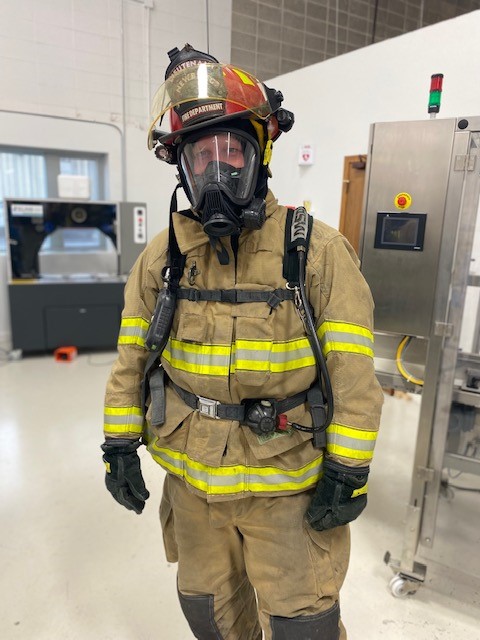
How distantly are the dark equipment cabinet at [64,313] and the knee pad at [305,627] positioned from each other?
3.92 metres

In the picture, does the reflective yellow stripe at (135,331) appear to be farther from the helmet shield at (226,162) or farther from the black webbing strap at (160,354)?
the helmet shield at (226,162)

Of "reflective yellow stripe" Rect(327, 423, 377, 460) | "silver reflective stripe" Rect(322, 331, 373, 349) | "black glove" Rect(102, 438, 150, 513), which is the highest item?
"silver reflective stripe" Rect(322, 331, 373, 349)

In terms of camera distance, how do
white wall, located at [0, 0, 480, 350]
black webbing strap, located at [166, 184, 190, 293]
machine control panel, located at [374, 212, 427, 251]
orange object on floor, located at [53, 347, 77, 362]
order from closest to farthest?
1. black webbing strap, located at [166, 184, 190, 293]
2. machine control panel, located at [374, 212, 427, 251]
3. white wall, located at [0, 0, 480, 350]
4. orange object on floor, located at [53, 347, 77, 362]

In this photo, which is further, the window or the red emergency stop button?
the window

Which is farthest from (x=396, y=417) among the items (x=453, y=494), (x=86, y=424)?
(x=86, y=424)

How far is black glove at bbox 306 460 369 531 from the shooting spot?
3.47 feet

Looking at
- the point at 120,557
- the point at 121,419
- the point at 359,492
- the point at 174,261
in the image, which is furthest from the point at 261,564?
the point at 120,557

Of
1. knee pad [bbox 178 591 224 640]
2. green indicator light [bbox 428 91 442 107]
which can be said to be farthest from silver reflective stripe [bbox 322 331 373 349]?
green indicator light [bbox 428 91 442 107]

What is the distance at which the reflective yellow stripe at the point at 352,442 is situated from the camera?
1.05 meters

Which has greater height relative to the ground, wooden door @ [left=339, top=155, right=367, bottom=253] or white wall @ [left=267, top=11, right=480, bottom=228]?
white wall @ [left=267, top=11, right=480, bottom=228]

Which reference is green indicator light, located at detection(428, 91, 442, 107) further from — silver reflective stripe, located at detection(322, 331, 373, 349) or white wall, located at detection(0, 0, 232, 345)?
white wall, located at detection(0, 0, 232, 345)

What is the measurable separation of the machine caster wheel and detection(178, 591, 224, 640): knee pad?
882mm

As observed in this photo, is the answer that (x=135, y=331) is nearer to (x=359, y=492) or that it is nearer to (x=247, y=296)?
(x=247, y=296)

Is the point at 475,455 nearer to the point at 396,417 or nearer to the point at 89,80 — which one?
the point at 396,417
